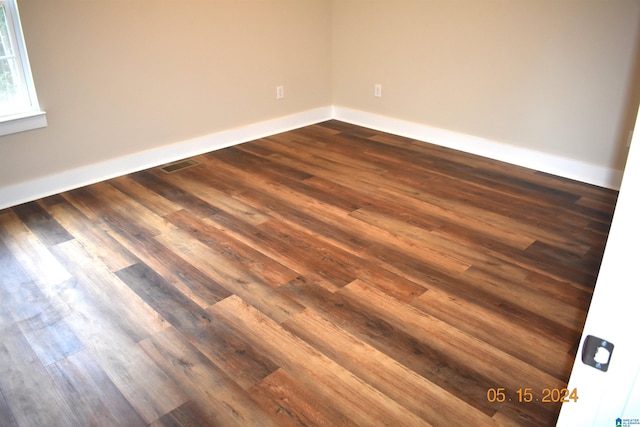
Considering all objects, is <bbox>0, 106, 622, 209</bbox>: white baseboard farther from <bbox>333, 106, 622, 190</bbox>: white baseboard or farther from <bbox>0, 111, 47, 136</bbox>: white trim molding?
<bbox>0, 111, 47, 136</bbox>: white trim molding

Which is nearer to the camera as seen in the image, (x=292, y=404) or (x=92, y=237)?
(x=292, y=404)

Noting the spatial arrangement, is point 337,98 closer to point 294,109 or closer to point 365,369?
point 294,109

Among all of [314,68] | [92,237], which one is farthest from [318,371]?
[314,68]

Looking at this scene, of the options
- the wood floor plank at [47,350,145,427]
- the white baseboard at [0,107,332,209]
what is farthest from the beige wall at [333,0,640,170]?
the wood floor plank at [47,350,145,427]

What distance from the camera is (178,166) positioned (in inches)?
158

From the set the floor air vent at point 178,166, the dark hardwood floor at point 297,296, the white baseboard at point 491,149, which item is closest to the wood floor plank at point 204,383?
the dark hardwood floor at point 297,296

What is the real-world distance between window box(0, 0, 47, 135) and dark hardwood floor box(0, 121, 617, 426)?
53cm

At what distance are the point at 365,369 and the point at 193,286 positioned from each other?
987 mm

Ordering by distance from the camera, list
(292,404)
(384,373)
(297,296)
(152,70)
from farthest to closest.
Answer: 1. (152,70)
2. (297,296)
3. (384,373)
4. (292,404)

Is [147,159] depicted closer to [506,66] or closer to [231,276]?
[231,276]

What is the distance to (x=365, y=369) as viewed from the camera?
2.00m

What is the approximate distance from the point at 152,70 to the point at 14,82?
2.97ft

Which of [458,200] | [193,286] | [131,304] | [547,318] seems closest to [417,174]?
[458,200]

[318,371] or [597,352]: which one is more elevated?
[597,352]
